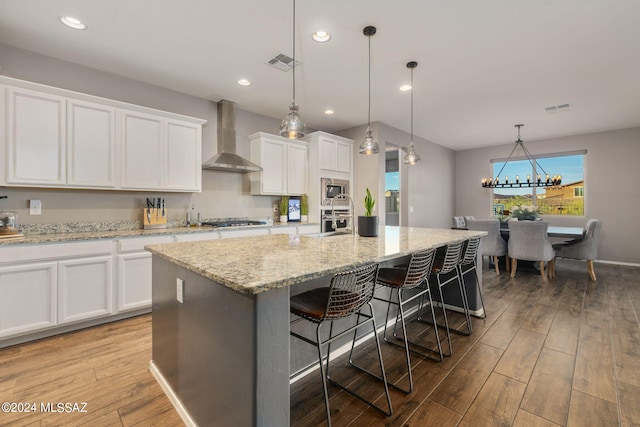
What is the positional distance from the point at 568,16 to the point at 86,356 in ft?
15.4

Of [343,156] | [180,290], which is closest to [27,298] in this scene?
[180,290]

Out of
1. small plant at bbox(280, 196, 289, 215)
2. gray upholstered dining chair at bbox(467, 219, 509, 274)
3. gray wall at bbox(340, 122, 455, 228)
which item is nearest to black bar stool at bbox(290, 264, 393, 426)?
small plant at bbox(280, 196, 289, 215)

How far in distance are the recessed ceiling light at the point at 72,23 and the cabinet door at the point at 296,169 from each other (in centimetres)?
279

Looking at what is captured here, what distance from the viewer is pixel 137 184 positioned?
325 centimetres

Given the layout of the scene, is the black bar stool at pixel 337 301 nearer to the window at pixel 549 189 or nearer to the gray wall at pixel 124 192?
the gray wall at pixel 124 192

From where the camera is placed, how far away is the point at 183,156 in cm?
360

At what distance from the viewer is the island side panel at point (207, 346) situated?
1158mm

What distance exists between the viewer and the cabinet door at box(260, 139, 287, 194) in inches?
175

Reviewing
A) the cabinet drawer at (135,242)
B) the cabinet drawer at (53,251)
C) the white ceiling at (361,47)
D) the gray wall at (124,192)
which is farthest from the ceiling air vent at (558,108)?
the cabinet drawer at (53,251)

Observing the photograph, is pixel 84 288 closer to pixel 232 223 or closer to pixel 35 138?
pixel 35 138

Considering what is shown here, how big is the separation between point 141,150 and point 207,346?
2730 millimetres

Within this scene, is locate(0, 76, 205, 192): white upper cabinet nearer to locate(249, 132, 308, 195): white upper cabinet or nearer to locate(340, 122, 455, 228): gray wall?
locate(249, 132, 308, 195): white upper cabinet

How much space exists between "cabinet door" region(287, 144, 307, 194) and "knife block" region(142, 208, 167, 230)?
1.90 metres

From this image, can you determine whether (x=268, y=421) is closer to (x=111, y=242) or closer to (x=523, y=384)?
(x=523, y=384)
